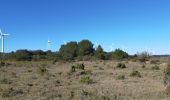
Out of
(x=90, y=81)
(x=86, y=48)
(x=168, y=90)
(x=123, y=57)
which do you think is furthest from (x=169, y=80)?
(x=86, y=48)

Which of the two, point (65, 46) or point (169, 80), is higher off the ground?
point (65, 46)

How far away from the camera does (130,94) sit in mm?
19312

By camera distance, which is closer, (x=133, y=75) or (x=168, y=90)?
(x=168, y=90)

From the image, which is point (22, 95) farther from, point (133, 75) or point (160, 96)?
point (133, 75)

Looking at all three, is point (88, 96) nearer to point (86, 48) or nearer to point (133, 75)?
point (133, 75)

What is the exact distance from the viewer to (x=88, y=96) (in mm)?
18328

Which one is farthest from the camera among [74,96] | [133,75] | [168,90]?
[133,75]

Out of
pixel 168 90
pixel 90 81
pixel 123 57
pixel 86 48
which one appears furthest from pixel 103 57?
pixel 168 90

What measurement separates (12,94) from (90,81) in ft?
27.0

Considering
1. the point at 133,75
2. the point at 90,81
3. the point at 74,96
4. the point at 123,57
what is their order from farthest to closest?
1. the point at 123,57
2. the point at 133,75
3. the point at 90,81
4. the point at 74,96

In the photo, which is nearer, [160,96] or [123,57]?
[160,96]

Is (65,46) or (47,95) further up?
(65,46)

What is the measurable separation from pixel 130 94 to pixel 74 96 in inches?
117

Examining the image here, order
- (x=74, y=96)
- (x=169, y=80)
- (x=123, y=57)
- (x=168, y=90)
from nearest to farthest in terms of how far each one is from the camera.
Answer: (x=74, y=96) → (x=168, y=90) → (x=169, y=80) → (x=123, y=57)
